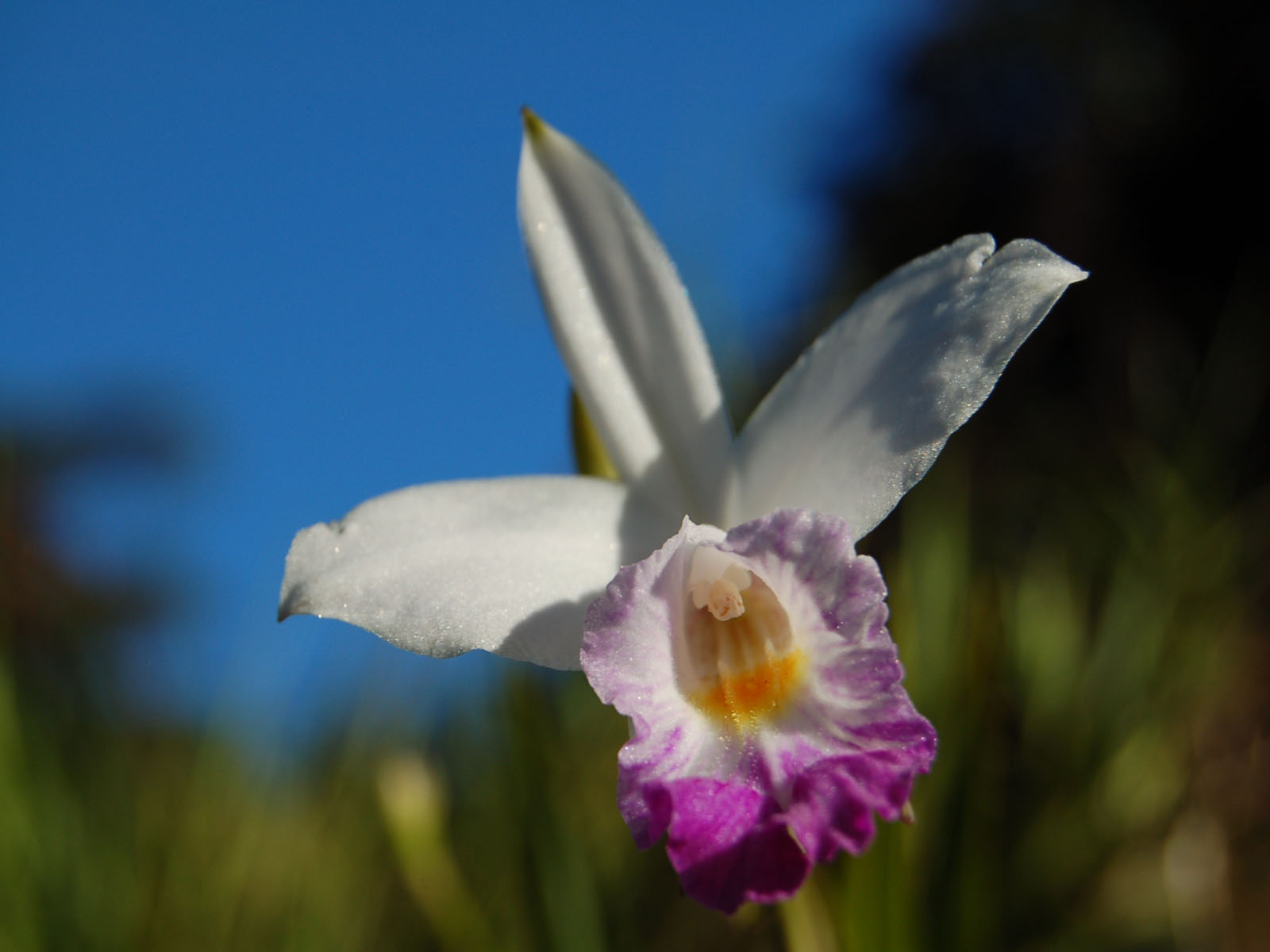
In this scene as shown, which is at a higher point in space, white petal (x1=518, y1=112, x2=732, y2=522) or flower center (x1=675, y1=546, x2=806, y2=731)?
white petal (x1=518, y1=112, x2=732, y2=522)

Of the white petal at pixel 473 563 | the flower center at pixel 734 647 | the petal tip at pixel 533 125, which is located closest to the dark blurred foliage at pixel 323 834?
the flower center at pixel 734 647

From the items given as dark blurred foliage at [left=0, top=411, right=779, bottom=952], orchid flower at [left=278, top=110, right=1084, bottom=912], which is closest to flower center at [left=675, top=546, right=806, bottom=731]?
orchid flower at [left=278, top=110, right=1084, bottom=912]

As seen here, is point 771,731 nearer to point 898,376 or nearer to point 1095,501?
point 898,376

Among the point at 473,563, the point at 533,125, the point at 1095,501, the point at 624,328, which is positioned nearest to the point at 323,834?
the point at 473,563

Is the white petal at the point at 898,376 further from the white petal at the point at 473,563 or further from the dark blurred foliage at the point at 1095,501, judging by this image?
the dark blurred foliage at the point at 1095,501

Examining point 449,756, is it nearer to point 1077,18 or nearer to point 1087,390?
point 1087,390

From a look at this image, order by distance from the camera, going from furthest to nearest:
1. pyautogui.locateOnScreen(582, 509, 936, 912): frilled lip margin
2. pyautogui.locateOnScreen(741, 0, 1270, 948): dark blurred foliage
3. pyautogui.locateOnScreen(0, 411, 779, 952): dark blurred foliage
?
pyautogui.locateOnScreen(741, 0, 1270, 948): dark blurred foliage
pyautogui.locateOnScreen(0, 411, 779, 952): dark blurred foliage
pyautogui.locateOnScreen(582, 509, 936, 912): frilled lip margin

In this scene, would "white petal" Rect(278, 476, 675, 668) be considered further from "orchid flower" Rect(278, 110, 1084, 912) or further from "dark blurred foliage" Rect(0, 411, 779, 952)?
"dark blurred foliage" Rect(0, 411, 779, 952)
